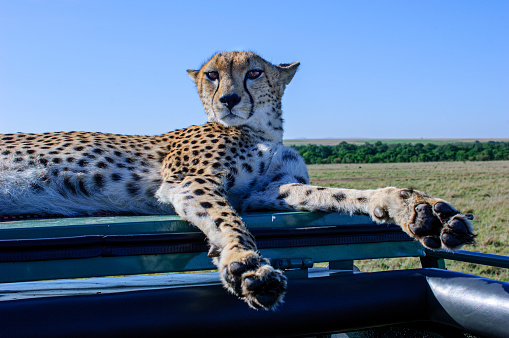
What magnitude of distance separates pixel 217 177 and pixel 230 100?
1.26 feet

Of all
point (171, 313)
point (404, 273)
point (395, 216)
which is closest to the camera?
point (171, 313)

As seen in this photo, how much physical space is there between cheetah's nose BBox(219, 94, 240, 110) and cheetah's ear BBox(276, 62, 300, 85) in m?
0.44

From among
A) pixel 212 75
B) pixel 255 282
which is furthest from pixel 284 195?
pixel 255 282

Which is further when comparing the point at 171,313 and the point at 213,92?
the point at 213,92

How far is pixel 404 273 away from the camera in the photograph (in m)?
1.45

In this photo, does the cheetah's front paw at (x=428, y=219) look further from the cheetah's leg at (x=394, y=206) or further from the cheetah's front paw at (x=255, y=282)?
the cheetah's front paw at (x=255, y=282)

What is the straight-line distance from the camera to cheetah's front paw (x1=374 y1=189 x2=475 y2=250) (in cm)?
134

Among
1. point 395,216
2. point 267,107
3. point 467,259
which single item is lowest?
point 467,259

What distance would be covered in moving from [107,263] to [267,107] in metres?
1.40

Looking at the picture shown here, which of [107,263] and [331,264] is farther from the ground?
[107,263]

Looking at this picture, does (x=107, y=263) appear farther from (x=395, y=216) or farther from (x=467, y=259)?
(x=467, y=259)

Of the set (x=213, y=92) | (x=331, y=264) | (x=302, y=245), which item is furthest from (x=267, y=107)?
(x=302, y=245)

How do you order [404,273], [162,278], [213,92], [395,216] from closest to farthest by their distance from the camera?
[404,273] < [395,216] < [162,278] < [213,92]

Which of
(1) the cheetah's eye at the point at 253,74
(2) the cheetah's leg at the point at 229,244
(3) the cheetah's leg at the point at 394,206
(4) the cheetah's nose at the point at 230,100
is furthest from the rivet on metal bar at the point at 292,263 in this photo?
(1) the cheetah's eye at the point at 253,74
